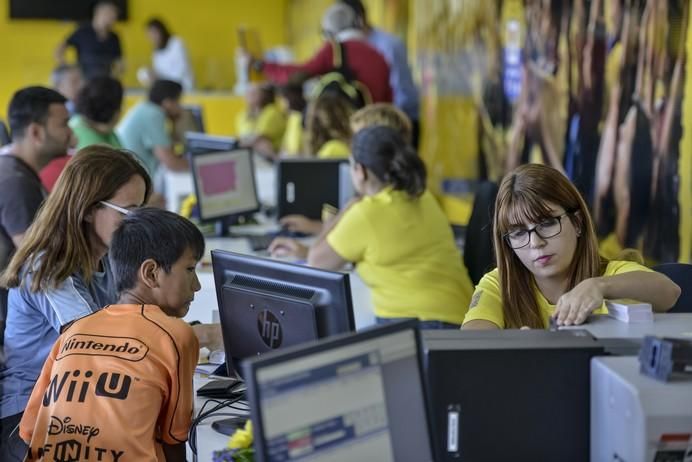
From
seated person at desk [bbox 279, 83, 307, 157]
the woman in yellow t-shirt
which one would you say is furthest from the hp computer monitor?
seated person at desk [bbox 279, 83, 307, 157]

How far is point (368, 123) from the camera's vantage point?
4582 millimetres

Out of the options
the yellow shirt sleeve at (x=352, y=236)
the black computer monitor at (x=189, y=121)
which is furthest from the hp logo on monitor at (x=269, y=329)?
the black computer monitor at (x=189, y=121)

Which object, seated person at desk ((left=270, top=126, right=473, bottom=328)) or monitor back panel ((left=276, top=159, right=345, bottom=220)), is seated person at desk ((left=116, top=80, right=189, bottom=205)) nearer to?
monitor back panel ((left=276, top=159, right=345, bottom=220))

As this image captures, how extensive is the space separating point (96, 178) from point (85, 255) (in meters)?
0.21

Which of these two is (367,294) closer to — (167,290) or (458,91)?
(167,290)

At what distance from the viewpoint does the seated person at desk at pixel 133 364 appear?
1992mm

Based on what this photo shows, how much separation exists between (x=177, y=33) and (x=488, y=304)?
11.9 m

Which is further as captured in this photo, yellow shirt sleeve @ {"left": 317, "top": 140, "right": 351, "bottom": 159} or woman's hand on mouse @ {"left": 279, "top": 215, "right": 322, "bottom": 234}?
yellow shirt sleeve @ {"left": 317, "top": 140, "right": 351, "bottom": 159}

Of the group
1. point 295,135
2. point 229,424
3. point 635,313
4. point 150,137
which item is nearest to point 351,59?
point 295,135

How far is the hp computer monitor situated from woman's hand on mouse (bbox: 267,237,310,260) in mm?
1674

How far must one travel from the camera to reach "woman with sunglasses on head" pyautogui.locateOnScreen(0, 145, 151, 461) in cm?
247

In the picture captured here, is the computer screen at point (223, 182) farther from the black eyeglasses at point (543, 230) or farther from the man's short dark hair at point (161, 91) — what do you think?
the black eyeglasses at point (543, 230)

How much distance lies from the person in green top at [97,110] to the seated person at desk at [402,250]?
6.75 ft

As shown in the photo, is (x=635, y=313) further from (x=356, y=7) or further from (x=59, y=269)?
(x=356, y=7)
